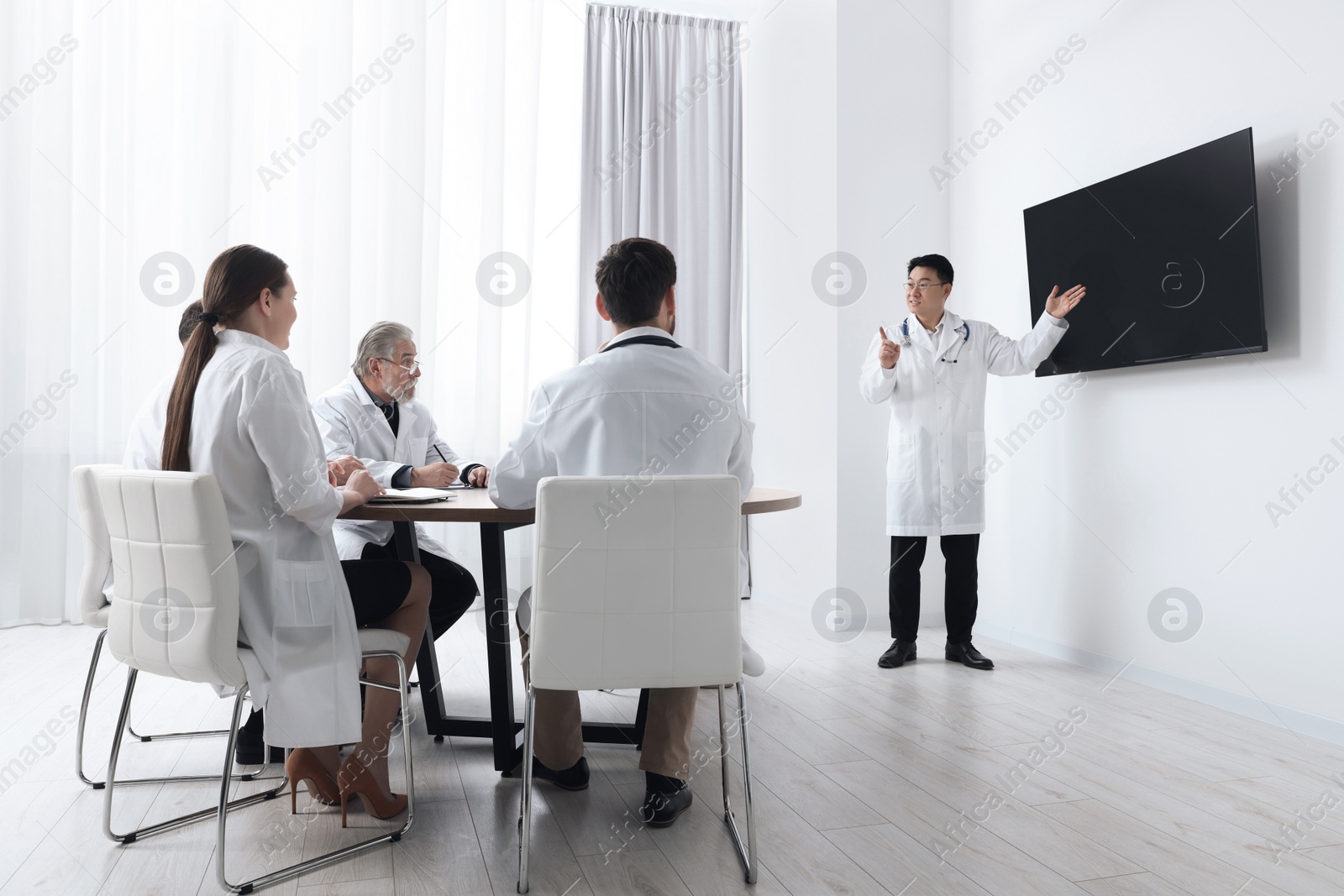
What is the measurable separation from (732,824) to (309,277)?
3.43 metres

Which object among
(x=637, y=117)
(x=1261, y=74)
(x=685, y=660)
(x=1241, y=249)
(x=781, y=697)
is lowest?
(x=781, y=697)

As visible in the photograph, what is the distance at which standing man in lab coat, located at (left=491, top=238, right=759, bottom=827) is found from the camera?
186cm

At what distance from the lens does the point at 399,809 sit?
1962mm

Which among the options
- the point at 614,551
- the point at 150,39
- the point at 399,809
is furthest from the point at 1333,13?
the point at 150,39

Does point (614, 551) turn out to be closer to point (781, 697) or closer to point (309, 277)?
point (781, 697)

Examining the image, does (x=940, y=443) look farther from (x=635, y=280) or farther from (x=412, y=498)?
(x=412, y=498)

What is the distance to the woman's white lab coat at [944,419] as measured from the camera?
344 cm

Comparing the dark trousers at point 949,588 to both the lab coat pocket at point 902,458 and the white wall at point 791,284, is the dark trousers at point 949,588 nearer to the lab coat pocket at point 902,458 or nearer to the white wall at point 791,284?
the lab coat pocket at point 902,458

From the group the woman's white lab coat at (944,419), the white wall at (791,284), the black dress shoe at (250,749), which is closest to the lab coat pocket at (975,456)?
the woman's white lab coat at (944,419)

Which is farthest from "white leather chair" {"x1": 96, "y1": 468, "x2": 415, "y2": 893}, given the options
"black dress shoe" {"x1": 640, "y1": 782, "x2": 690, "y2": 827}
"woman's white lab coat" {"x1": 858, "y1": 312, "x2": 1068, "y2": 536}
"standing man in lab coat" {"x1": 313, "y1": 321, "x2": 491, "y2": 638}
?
"woman's white lab coat" {"x1": 858, "y1": 312, "x2": 1068, "y2": 536}

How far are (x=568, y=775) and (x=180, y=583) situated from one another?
3.09ft

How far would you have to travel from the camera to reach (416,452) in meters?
2.86

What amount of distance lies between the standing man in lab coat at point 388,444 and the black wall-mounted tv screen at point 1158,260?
6.93 ft

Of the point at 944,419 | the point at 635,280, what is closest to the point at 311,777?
the point at 635,280
